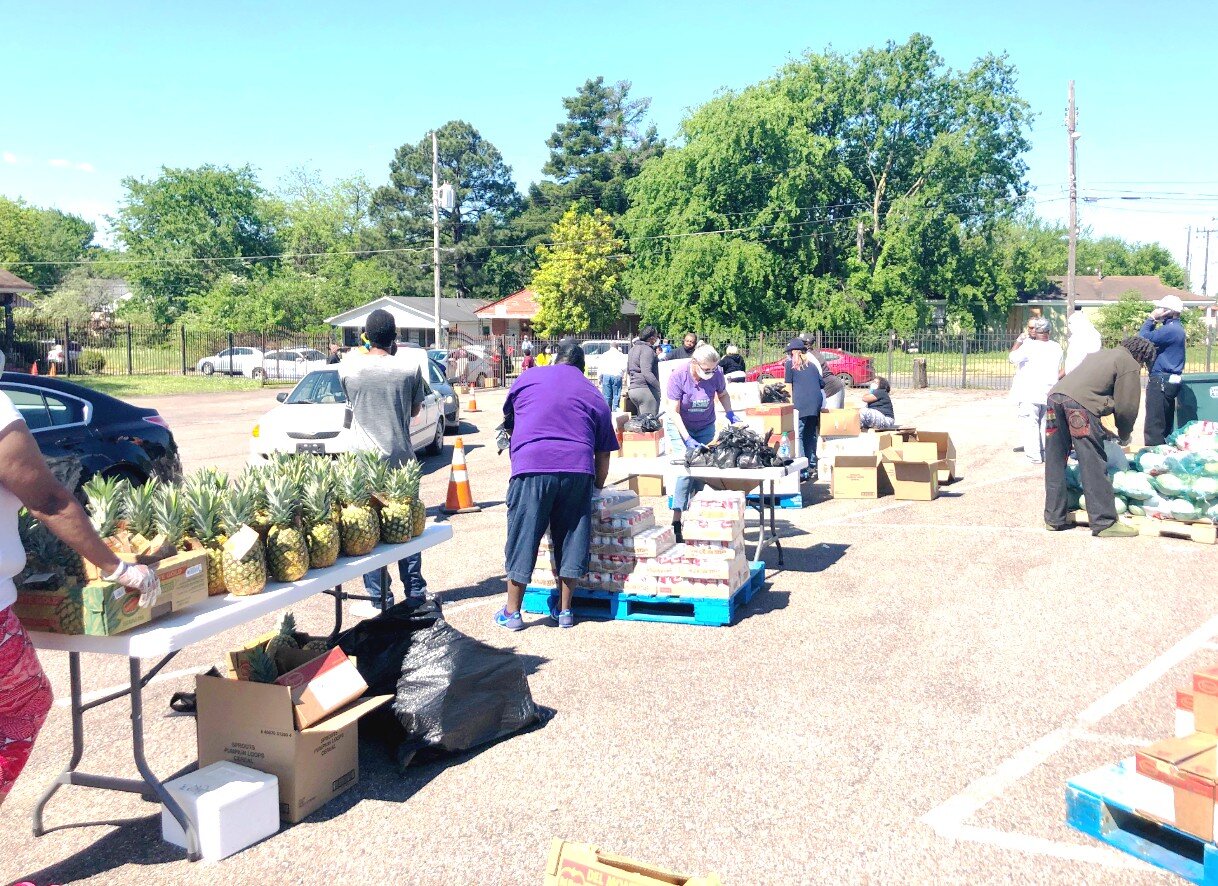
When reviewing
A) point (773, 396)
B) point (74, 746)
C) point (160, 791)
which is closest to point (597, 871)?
point (160, 791)

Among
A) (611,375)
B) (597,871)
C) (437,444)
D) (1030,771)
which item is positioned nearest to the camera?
(597,871)

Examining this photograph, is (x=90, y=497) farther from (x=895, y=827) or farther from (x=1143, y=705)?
(x=1143, y=705)

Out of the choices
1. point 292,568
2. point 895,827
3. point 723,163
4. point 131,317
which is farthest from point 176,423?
point 131,317

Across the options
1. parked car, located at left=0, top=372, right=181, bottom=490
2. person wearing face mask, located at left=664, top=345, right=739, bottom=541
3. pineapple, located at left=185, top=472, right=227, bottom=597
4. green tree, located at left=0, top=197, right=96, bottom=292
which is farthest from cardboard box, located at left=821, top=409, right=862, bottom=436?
green tree, located at left=0, top=197, right=96, bottom=292

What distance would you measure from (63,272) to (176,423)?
81.2 m

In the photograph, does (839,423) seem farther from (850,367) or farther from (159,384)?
(159,384)

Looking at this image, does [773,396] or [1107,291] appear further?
[1107,291]

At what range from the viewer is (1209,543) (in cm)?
914

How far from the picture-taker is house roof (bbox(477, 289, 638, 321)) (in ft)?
206

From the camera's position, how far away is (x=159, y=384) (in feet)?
120

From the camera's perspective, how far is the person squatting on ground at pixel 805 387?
1204cm

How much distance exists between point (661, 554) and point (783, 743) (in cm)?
230

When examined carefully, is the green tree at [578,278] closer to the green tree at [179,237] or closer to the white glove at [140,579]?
the green tree at [179,237]

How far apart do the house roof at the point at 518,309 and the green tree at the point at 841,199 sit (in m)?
12.7
